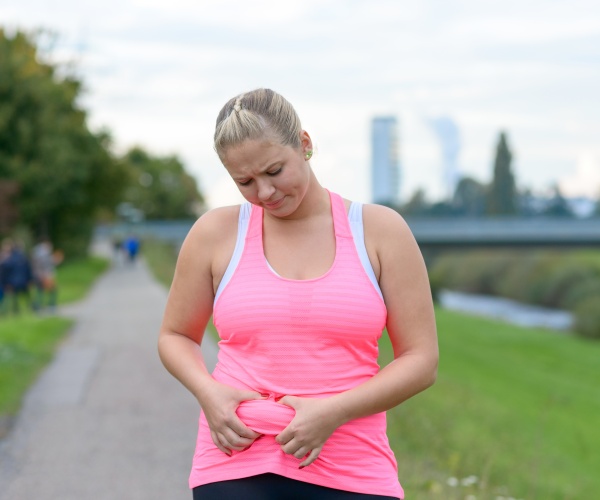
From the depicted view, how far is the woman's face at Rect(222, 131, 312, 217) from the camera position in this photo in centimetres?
260

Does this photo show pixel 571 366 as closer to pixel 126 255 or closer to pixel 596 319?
pixel 596 319

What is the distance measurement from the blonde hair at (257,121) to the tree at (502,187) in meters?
108

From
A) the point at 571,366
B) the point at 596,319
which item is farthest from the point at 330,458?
the point at 596,319

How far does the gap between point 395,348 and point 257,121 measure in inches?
24.8

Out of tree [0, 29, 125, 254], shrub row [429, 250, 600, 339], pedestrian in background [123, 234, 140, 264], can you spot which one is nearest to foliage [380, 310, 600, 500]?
shrub row [429, 250, 600, 339]

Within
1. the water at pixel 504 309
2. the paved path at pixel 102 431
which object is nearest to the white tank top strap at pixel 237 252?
the paved path at pixel 102 431

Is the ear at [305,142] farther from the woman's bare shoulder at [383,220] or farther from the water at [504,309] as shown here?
the water at [504,309]

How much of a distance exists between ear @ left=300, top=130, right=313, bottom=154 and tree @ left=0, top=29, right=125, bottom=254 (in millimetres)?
42263

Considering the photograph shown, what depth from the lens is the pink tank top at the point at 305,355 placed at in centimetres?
266

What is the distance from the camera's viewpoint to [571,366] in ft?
121

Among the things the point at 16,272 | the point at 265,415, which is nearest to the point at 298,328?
the point at 265,415

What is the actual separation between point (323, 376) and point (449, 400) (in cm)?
1376

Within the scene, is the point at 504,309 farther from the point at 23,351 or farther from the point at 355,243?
the point at 355,243

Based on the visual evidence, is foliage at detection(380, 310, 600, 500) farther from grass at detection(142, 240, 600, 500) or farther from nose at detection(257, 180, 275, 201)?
nose at detection(257, 180, 275, 201)
